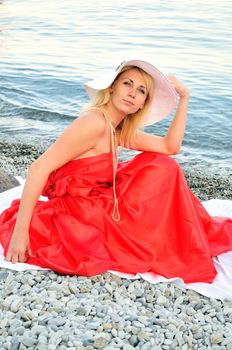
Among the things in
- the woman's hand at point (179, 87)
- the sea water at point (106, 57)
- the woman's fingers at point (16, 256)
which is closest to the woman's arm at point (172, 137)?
the woman's hand at point (179, 87)

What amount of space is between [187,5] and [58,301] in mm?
20499

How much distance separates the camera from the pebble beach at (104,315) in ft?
9.93

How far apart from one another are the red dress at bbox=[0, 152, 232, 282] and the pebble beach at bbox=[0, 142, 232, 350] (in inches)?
7.3

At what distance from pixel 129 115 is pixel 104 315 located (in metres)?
1.43

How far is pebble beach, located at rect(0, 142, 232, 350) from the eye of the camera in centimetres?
303

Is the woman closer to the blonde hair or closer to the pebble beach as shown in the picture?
the blonde hair

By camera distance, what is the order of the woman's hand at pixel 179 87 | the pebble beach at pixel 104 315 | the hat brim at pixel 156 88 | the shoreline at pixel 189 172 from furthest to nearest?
1. the shoreline at pixel 189 172
2. the woman's hand at pixel 179 87
3. the hat brim at pixel 156 88
4. the pebble beach at pixel 104 315

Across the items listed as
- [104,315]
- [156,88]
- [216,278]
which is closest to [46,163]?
[156,88]

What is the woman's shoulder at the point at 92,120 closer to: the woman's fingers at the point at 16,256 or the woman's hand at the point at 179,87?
the woman's hand at the point at 179,87

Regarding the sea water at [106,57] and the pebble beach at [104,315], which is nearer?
the pebble beach at [104,315]

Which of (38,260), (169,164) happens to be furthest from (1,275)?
(169,164)

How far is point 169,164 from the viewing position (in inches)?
159

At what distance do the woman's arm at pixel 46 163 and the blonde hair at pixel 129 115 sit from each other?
16cm

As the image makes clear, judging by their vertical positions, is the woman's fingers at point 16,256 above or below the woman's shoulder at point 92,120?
below
